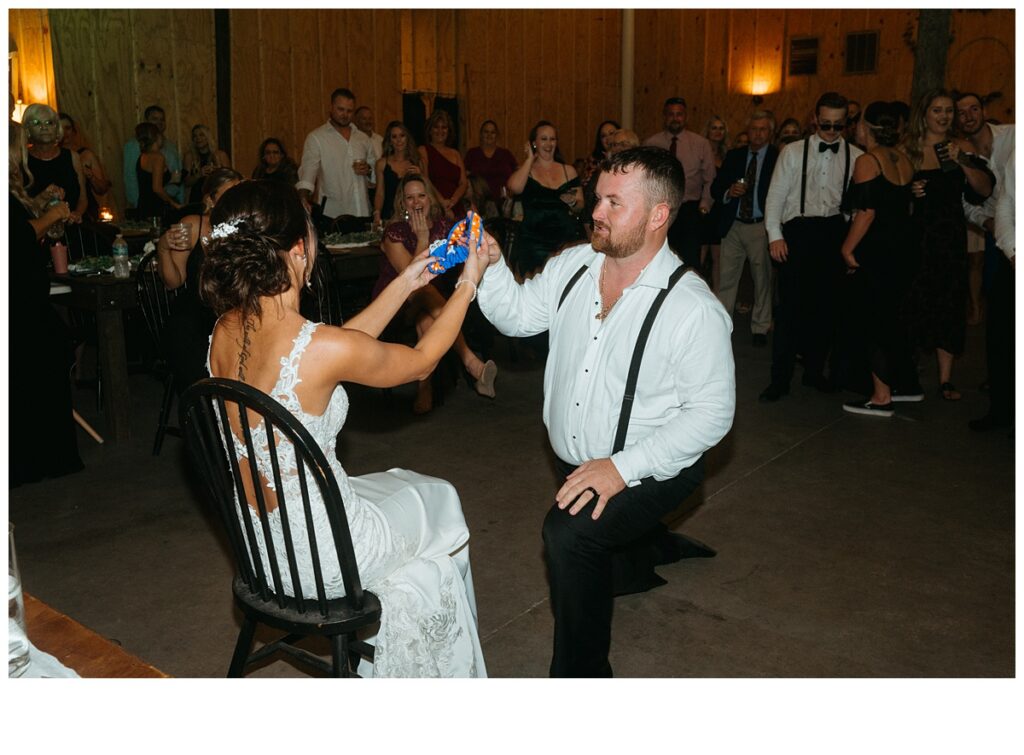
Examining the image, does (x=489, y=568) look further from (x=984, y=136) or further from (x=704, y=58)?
(x=704, y=58)

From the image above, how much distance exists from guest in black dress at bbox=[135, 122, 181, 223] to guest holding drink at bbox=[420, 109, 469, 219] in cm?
227

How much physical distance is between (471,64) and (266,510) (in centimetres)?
984

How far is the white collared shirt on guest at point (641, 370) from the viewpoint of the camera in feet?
7.16

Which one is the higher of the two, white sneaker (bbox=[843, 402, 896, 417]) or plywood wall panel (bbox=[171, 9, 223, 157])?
plywood wall panel (bbox=[171, 9, 223, 157])

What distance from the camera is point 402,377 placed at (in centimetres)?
202

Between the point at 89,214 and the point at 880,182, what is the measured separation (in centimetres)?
578

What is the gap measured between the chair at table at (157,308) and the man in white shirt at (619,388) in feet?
6.89

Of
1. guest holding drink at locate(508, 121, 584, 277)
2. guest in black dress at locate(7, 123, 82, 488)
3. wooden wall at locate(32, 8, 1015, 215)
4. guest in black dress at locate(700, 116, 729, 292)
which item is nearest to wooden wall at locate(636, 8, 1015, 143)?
wooden wall at locate(32, 8, 1015, 215)

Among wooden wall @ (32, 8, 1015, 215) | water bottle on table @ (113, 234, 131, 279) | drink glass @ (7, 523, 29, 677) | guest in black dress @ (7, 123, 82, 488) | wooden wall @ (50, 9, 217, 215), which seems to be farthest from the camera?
wooden wall @ (32, 8, 1015, 215)

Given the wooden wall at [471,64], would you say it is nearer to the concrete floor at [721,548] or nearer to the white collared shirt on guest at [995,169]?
the concrete floor at [721,548]

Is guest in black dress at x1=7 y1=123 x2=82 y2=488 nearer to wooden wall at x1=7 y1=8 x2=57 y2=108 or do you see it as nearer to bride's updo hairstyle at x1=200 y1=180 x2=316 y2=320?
bride's updo hairstyle at x1=200 y1=180 x2=316 y2=320

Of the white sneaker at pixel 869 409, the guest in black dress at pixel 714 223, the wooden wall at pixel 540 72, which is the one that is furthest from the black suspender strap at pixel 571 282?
the wooden wall at pixel 540 72

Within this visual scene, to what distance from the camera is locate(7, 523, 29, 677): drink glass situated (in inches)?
44.8

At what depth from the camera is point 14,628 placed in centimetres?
115
